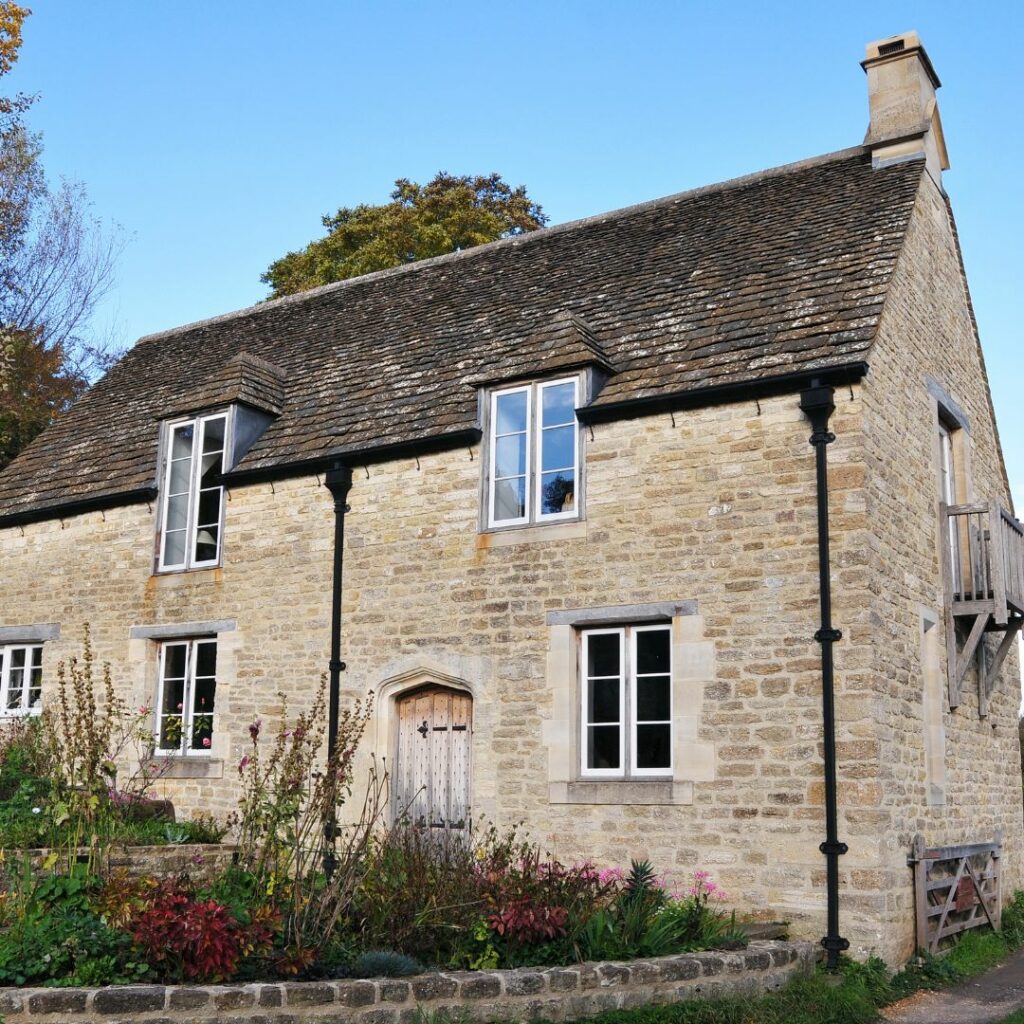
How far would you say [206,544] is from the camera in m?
15.5

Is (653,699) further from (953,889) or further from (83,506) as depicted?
(83,506)

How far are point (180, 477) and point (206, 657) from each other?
8.01 ft

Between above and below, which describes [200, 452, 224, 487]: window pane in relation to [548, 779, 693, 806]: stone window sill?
above

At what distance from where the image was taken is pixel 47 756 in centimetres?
1490

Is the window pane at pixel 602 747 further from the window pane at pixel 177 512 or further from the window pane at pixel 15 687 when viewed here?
the window pane at pixel 15 687

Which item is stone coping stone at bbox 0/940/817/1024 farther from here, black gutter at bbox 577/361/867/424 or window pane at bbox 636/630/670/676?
black gutter at bbox 577/361/867/424

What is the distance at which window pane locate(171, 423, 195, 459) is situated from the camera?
16016 millimetres

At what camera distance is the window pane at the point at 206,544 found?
15.4 metres

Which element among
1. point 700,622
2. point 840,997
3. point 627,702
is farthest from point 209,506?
point 840,997

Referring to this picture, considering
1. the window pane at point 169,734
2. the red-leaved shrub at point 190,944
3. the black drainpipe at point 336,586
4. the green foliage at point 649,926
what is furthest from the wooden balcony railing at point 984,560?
the window pane at point 169,734

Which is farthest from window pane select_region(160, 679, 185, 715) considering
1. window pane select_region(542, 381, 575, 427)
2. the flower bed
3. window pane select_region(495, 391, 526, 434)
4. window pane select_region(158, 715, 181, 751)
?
window pane select_region(542, 381, 575, 427)

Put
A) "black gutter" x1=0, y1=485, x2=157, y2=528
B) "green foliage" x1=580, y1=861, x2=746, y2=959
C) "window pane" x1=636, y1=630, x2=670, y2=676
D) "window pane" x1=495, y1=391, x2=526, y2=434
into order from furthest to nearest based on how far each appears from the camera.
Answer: "black gutter" x1=0, y1=485, x2=157, y2=528
"window pane" x1=495, y1=391, x2=526, y2=434
"window pane" x1=636, y1=630, x2=670, y2=676
"green foliage" x1=580, y1=861, x2=746, y2=959

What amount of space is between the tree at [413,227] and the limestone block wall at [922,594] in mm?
13556

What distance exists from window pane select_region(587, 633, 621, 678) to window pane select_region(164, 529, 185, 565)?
617 cm
